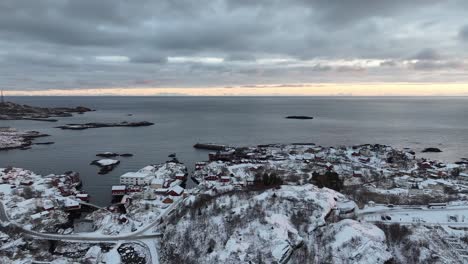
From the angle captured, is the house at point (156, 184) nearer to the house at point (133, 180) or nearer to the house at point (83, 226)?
the house at point (133, 180)

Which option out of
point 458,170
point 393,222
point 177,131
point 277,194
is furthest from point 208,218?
point 177,131

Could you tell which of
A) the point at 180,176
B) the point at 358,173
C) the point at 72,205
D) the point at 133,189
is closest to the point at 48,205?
the point at 72,205

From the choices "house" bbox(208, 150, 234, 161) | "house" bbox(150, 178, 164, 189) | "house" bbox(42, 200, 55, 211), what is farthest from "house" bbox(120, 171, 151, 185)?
"house" bbox(208, 150, 234, 161)

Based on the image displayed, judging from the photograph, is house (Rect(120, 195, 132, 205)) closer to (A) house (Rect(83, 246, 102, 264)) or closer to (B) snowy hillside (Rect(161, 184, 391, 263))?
(B) snowy hillside (Rect(161, 184, 391, 263))

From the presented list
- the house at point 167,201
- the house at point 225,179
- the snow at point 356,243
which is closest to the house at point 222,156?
the house at point 225,179

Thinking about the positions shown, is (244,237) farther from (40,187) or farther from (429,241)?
(40,187)

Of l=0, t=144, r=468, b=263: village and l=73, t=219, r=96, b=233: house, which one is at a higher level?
l=0, t=144, r=468, b=263: village
